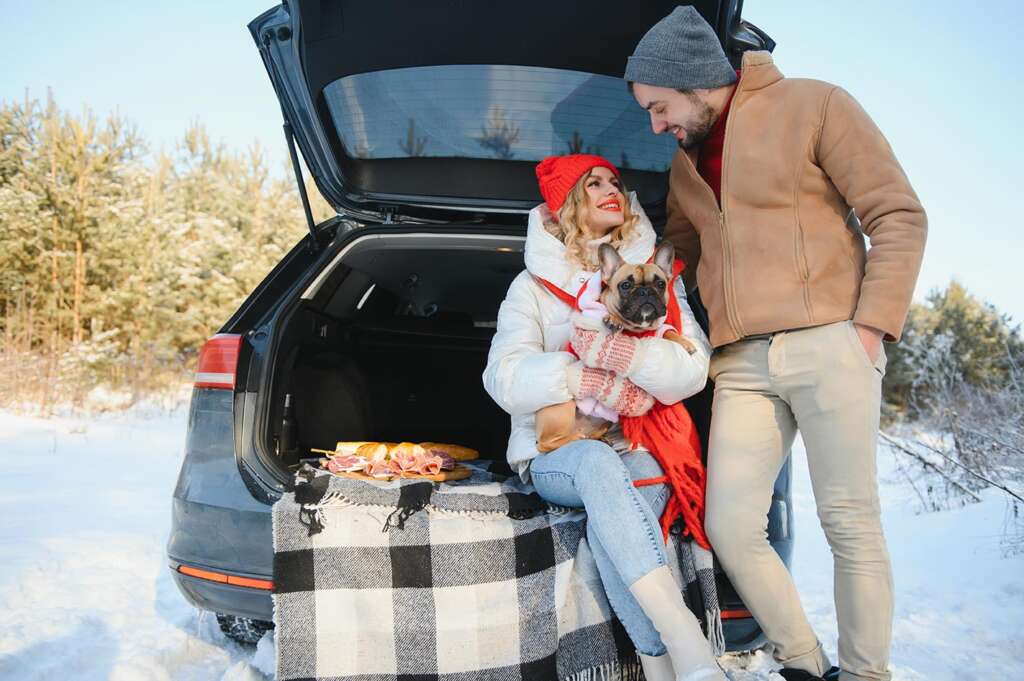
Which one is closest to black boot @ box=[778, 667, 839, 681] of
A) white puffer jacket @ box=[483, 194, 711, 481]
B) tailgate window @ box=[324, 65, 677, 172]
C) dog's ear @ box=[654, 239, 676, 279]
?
white puffer jacket @ box=[483, 194, 711, 481]

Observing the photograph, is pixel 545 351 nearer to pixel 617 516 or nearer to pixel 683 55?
pixel 617 516

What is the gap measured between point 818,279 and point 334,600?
1496mm

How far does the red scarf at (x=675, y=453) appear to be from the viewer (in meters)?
1.85

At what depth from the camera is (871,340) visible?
1695 millimetres

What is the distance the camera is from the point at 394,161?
2.58 meters

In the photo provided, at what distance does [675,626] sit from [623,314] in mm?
823

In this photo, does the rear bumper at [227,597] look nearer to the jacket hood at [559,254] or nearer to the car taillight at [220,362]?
the car taillight at [220,362]

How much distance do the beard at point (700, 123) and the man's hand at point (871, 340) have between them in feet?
2.37

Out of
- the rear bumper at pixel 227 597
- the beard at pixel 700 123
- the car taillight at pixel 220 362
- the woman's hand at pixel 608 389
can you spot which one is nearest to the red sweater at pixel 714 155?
the beard at pixel 700 123

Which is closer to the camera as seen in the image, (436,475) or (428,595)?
(428,595)

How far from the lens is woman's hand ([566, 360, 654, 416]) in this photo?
6.28ft

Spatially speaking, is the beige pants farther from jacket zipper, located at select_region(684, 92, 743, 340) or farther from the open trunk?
the open trunk

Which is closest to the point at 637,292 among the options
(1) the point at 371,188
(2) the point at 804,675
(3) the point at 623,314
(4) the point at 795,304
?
(3) the point at 623,314

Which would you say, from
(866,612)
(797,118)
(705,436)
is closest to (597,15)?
(797,118)
